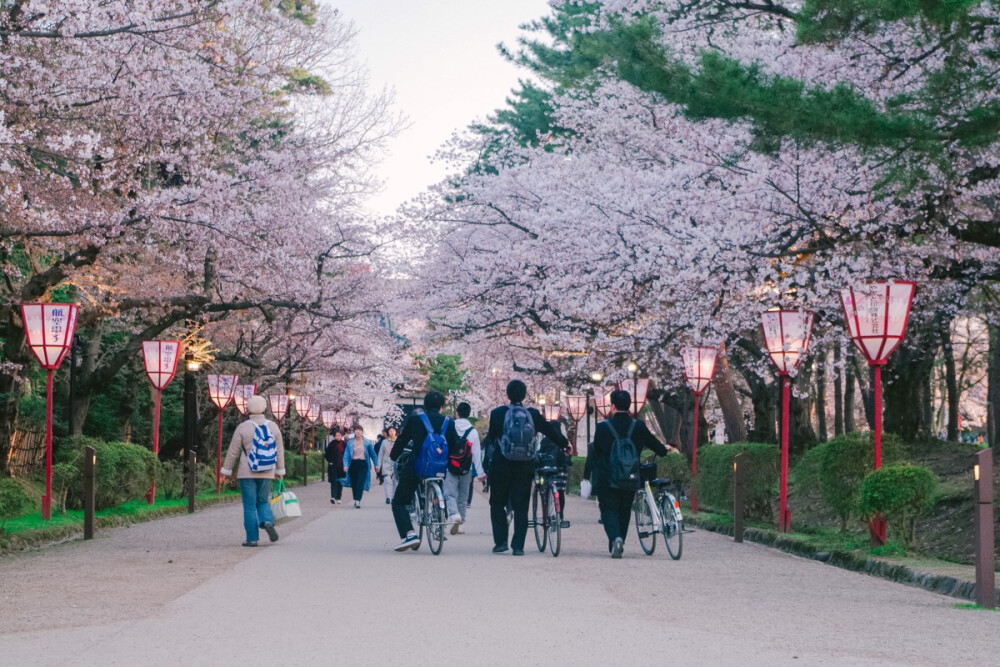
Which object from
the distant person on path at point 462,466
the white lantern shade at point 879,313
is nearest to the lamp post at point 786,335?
the white lantern shade at point 879,313

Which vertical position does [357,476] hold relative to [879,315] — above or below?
below

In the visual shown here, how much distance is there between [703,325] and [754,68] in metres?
11.4

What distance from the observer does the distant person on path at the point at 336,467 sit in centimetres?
3022

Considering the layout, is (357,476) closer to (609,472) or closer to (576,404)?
(576,404)

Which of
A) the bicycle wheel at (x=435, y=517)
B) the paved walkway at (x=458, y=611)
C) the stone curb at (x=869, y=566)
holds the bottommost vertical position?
the stone curb at (x=869, y=566)

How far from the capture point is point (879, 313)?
1400cm

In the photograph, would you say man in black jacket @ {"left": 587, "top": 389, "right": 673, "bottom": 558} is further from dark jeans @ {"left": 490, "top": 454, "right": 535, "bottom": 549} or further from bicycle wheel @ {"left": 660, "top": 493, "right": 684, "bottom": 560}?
dark jeans @ {"left": 490, "top": 454, "right": 535, "bottom": 549}

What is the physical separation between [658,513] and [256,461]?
190 inches

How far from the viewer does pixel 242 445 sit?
14430 mm

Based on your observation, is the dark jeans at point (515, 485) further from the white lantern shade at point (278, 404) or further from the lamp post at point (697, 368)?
the white lantern shade at point (278, 404)

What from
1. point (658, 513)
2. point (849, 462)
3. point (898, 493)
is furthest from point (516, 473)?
point (849, 462)

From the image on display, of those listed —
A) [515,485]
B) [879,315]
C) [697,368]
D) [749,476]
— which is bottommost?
[749,476]

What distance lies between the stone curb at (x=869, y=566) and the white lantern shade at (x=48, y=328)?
10448mm

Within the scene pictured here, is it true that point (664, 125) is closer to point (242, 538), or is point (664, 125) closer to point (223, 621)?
point (242, 538)
